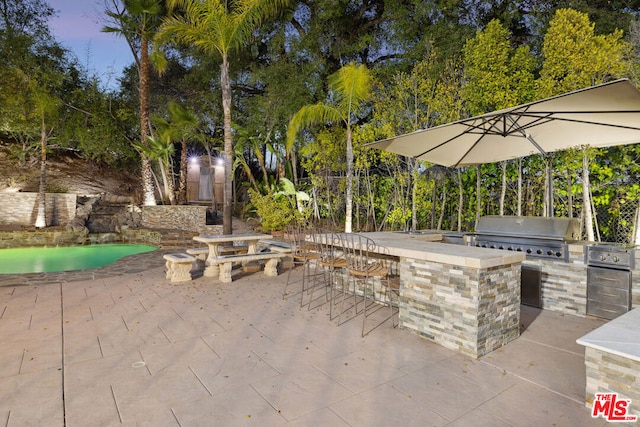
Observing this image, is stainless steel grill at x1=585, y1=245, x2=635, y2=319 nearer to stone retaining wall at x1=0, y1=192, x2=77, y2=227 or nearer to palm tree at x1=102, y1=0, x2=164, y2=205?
palm tree at x1=102, y1=0, x2=164, y2=205

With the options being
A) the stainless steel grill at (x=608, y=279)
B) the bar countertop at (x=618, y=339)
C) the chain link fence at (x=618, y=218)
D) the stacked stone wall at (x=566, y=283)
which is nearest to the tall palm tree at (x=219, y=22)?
the stacked stone wall at (x=566, y=283)

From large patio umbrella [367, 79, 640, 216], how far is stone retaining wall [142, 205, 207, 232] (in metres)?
8.58

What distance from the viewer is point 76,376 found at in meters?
2.52

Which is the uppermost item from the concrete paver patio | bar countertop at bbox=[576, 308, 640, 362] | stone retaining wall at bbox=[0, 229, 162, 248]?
bar countertop at bbox=[576, 308, 640, 362]

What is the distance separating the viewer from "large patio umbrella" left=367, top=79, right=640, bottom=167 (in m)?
3.23

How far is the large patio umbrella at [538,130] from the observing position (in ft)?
10.6

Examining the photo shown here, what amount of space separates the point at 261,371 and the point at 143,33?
13.3 meters

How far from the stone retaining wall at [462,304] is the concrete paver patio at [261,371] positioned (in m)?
0.13

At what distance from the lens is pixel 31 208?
40.4 ft

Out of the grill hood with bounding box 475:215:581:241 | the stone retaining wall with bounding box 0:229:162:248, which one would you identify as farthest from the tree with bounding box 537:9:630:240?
the stone retaining wall with bounding box 0:229:162:248

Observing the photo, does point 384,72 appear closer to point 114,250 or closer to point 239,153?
point 239,153

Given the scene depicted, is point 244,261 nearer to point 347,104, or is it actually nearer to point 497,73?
point 347,104

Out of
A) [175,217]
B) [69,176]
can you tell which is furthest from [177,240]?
[69,176]

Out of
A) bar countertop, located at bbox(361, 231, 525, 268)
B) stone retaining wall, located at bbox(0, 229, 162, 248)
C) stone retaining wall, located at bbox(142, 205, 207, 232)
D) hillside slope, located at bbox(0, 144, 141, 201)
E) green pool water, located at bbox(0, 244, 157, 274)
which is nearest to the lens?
bar countertop, located at bbox(361, 231, 525, 268)
